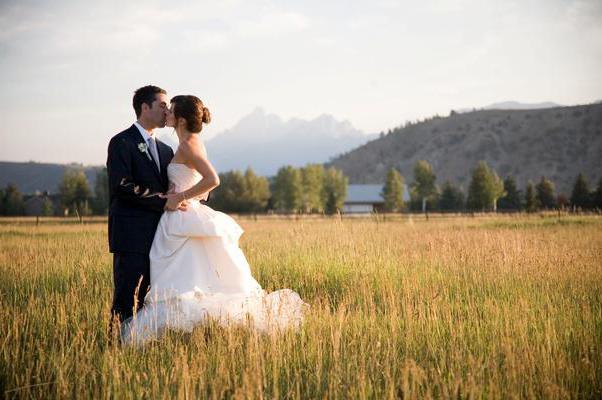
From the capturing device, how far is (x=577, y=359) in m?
5.18

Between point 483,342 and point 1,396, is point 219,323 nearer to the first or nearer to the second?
point 1,396

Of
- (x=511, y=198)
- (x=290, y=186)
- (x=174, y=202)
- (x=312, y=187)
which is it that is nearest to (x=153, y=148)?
(x=174, y=202)

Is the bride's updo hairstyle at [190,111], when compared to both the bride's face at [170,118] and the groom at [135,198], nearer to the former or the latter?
the bride's face at [170,118]

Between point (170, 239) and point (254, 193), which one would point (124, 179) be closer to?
point (170, 239)

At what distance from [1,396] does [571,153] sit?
139 metres

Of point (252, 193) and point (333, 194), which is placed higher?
point (252, 193)

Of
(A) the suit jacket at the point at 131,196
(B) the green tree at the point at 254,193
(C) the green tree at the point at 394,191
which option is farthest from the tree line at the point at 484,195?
(A) the suit jacket at the point at 131,196

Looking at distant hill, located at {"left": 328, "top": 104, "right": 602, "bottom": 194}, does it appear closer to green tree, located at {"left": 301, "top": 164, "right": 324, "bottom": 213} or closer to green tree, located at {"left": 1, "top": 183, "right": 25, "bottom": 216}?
green tree, located at {"left": 301, "top": 164, "right": 324, "bottom": 213}

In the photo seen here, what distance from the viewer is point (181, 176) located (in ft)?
20.3

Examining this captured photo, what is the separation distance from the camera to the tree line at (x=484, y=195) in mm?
69938

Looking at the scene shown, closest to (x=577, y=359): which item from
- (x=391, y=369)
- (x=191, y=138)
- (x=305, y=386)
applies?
(x=391, y=369)

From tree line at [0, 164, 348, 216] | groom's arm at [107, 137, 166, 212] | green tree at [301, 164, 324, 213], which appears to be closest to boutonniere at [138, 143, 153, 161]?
groom's arm at [107, 137, 166, 212]

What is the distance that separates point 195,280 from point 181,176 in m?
1.22

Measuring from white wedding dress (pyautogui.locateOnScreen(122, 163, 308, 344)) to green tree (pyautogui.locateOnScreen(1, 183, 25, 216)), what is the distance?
96273 mm
